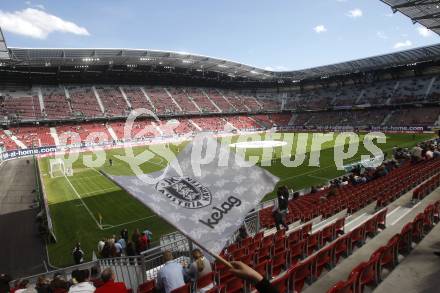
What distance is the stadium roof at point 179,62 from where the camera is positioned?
6512cm

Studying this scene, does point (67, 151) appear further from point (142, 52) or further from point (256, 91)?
point (256, 91)

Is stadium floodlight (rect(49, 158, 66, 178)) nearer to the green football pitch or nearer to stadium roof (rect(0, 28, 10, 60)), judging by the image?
the green football pitch

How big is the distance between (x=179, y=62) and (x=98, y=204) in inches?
2340

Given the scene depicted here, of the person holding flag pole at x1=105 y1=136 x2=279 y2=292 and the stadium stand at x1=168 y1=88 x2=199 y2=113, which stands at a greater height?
the stadium stand at x1=168 y1=88 x2=199 y2=113

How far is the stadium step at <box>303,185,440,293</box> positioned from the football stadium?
0.23ft

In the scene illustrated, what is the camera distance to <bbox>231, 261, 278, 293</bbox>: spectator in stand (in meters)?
2.95

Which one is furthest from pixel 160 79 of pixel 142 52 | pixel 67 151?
pixel 67 151

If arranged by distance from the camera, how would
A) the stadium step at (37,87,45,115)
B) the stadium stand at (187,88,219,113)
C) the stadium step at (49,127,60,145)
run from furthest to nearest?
the stadium stand at (187,88,219,113)
the stadium step at (37,87,45,115)
the stadium step at (49,127,60,145)

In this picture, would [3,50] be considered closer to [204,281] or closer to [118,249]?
[118,249]

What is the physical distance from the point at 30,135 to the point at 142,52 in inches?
1094

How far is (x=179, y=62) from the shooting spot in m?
80.8

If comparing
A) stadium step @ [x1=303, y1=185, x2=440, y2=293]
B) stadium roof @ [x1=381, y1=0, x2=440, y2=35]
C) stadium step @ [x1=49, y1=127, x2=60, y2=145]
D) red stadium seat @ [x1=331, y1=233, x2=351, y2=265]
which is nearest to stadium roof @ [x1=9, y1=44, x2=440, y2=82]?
stadium step @ [x1=49, y1=127, x2=60, y2=145]

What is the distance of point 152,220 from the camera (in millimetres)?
22656

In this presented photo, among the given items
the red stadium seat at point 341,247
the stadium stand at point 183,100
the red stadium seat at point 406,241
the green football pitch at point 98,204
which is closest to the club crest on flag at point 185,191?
the red stadium seat at point 341,247
